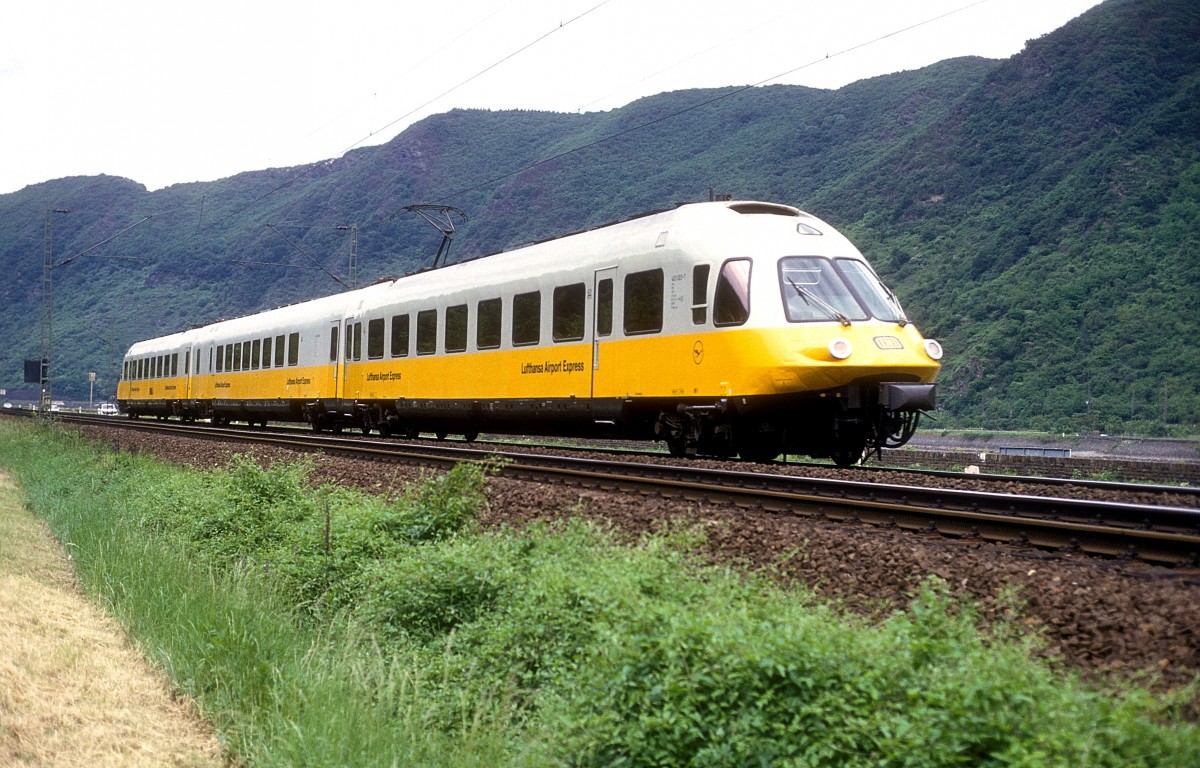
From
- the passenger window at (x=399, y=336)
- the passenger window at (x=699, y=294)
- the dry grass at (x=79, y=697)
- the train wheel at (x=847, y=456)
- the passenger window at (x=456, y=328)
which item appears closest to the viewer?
the dry grass at (x=79, y=697)

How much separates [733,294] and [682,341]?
1002 mm

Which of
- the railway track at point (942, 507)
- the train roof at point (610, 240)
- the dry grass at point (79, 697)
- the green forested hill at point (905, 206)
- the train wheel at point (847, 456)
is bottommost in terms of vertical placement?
the dry grass at point (79, 697)

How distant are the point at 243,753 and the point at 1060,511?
5.96m

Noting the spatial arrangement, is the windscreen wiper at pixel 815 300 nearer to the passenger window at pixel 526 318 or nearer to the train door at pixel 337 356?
the passenger window at pixel 526 318

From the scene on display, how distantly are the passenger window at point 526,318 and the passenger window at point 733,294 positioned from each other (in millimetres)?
4077

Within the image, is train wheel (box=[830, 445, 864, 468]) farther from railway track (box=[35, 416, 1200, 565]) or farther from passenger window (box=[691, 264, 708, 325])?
passenger window (box=[691, 264, 708, 325])

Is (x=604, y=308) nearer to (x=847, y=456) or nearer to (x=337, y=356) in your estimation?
(x=847, y=456)

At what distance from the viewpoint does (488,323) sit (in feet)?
57.0

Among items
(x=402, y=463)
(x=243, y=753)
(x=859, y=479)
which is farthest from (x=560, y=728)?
(x=402, y=463)

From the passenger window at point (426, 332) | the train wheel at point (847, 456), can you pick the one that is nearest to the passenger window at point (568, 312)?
the train wheel at point (847, 456)

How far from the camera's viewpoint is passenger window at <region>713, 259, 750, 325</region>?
40.0ft

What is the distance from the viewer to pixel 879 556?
22.2 ft

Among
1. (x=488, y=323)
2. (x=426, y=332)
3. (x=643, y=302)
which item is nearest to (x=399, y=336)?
(x=426, y=332)

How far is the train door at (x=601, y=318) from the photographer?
14.4 m
